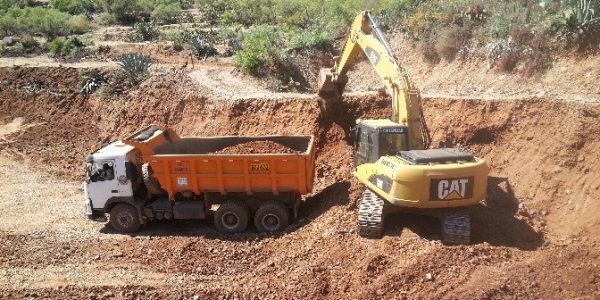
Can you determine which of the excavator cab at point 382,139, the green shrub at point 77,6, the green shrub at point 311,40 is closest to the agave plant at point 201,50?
the green shrub at point 311,40

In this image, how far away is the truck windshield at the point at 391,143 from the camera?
37.8 ft

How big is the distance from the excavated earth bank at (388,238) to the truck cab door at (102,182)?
888 millimetres

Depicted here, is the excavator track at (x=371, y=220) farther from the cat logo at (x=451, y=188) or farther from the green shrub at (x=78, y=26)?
the green shrub at (x=78, y=26)

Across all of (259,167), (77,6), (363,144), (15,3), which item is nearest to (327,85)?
(363,144)

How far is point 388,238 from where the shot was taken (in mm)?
10672

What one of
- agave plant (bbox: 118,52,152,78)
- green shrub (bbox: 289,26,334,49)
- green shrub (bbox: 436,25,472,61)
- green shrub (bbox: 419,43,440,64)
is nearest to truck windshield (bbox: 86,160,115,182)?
agave plant (bbox: 118,52,152,78)

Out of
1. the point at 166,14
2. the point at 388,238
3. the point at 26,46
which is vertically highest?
the point at 166,14

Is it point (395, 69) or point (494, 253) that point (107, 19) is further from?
point (494, 253)

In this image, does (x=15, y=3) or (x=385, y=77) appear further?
(x=15, y=3)

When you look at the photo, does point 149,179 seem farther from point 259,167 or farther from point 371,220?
point 371,220

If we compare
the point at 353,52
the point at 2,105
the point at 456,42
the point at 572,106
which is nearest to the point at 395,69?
the point at 353,52

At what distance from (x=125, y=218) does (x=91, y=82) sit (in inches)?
459

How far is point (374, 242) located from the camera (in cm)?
1077

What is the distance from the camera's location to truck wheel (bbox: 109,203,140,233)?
12.8 m
